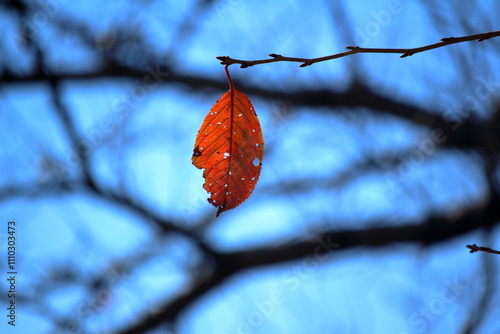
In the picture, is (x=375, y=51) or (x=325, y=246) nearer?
(x=375, y=51)

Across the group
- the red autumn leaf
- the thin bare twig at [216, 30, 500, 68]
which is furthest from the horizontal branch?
the thin bare twig at [216, 30, 500, 68]

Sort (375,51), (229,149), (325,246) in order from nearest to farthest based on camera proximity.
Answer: (375,51) → (229,149) → (325,246)

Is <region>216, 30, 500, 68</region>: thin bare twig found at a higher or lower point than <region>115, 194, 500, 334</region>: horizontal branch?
lower

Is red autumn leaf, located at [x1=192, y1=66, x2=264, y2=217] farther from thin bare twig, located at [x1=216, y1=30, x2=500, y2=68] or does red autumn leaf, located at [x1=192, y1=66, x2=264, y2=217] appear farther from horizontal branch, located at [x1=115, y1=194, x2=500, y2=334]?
horizontal branch, located at [x1=115, y1=194, x2=500, y2=334]

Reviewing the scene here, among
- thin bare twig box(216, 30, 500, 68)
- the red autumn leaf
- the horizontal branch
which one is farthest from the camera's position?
the horizontal branch

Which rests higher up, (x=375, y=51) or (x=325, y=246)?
(x=325, y=246)

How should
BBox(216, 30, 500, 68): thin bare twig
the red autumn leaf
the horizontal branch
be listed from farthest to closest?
the horizontal branch, the red autumn leaf, BBox(216, 30, 500, 68): thin bare twig

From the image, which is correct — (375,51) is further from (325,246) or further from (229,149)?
(325,246)

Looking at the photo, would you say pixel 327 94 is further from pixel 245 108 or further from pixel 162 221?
pixel 245 108

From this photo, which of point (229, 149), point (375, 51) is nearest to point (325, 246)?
point (229, 149)
